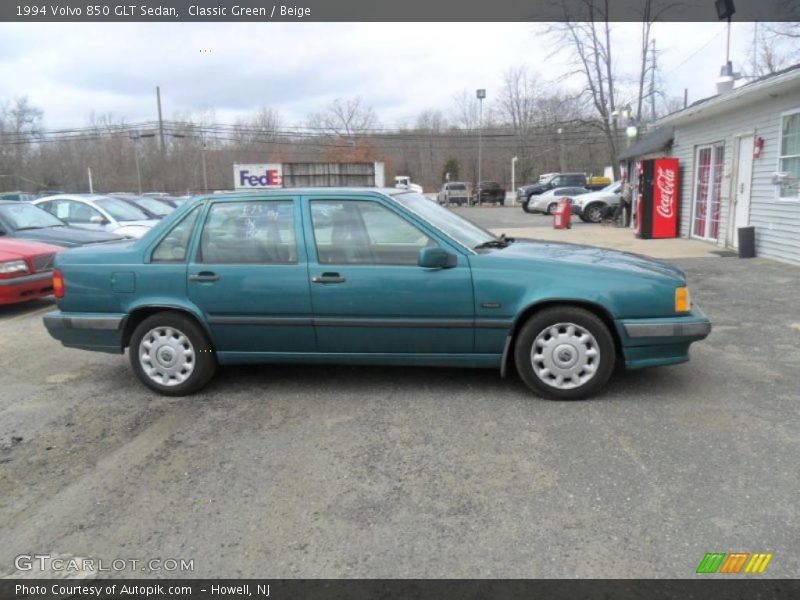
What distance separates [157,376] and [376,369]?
1775 mm

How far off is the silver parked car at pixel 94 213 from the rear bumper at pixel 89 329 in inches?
285

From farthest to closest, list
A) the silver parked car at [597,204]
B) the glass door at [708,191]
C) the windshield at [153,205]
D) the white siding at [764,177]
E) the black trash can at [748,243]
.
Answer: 1. the silver parked car at [597,204]
2. the windshield at [153,205]
3. the glass door at [708,191]
4. the black trash can at [748,243]
5. the white siding at [764,177]

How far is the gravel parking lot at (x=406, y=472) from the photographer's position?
2604 mm

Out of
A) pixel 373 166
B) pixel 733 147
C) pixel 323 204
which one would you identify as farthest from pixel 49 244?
pixel 733 147

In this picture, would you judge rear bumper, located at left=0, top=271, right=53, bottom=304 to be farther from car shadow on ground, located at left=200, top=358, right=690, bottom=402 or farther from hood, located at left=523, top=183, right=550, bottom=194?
hood, located at left=523, top=183, right=550, bottom=194

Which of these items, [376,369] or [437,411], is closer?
[437,411]

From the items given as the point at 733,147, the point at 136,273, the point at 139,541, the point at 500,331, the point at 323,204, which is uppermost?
the point at 733,147

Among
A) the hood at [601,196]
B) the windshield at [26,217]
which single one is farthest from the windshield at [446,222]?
the hood at [601,196]

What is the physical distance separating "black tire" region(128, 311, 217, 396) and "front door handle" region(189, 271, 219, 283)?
32cm

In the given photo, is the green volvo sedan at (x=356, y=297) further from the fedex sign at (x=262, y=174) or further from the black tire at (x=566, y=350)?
the fedex sign at (x=262, y=174)

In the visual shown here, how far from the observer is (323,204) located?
14.8 feet

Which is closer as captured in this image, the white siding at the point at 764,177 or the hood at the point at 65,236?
the hood at the point at 65,236

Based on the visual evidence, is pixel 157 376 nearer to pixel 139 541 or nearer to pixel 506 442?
pixel 139 541

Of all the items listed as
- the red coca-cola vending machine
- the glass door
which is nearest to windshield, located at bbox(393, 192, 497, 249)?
the glass door
